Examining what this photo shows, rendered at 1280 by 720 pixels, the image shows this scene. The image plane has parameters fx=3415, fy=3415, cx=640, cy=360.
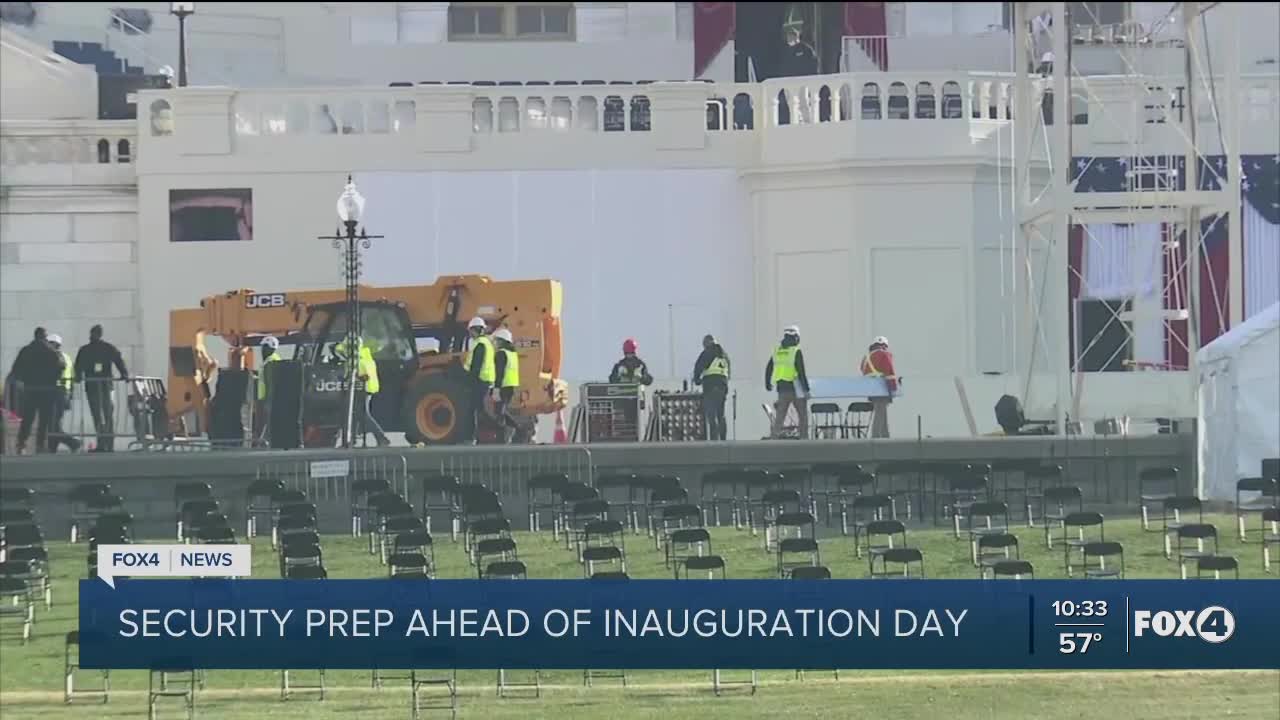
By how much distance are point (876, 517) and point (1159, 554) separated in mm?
3593

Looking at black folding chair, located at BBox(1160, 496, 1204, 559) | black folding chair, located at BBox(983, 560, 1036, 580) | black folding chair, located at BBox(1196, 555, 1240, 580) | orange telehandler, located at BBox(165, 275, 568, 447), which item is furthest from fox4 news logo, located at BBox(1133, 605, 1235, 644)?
orange telehandler, located at BBox(165, 275, 568, 447)

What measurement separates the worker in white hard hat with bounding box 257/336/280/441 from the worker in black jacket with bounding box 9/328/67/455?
7.36 ft

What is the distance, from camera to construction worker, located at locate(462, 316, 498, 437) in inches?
1534

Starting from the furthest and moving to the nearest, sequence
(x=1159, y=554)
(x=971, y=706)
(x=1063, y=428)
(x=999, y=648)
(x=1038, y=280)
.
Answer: (x=1038, y=280), (x=1063, y=428), (x=1159, y=554), (x=971, y=706), (x=999, y=648)

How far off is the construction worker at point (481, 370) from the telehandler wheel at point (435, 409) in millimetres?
478

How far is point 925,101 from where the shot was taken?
150ft

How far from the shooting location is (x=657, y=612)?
87.0ft

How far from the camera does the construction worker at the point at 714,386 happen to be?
1542 inches

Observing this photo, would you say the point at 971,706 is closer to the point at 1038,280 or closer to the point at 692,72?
the point at 1038,280

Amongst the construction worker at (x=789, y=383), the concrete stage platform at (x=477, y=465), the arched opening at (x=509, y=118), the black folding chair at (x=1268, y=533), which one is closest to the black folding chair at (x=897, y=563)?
the black folding chair at (x=1268, y=533)

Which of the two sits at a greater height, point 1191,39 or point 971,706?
point 1191,39

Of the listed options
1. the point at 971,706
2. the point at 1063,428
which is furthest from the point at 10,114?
the point at 971,706

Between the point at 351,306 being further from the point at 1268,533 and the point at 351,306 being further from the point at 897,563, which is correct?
the point at 1268,533

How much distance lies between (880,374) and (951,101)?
6141 mm
